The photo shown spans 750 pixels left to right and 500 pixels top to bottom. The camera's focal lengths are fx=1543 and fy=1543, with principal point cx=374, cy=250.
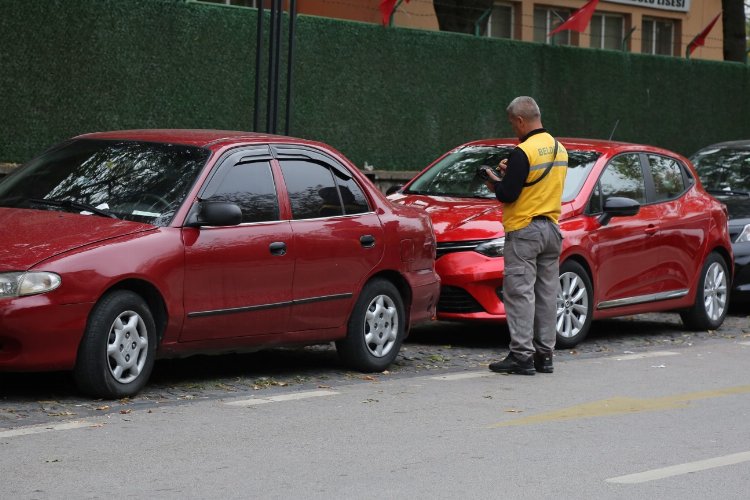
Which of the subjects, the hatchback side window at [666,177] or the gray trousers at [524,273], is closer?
the gray trousers at [524,273]

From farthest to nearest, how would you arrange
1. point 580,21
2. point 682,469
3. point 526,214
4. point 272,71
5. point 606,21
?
1. point 606,21
2. point 580,21
3. point 272,71
4. point 526,214
5. point 682,469

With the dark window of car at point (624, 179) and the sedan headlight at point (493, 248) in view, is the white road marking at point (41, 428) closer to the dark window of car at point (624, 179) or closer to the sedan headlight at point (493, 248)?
the sedan headlight at point (493, 248)

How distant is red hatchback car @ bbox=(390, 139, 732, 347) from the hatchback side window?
0.04ft

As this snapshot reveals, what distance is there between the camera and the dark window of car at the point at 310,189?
1008 centimetres

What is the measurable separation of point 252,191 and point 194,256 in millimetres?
863

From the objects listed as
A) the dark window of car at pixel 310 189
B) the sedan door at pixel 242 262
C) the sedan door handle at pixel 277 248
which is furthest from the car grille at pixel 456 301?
the sedan door handle at pixel 277 248

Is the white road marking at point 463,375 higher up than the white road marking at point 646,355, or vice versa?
the white road marking at point 646,355

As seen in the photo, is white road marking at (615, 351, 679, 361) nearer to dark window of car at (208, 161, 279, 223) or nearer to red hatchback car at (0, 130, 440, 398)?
red hatchback car at (0, 130, 440, 398)

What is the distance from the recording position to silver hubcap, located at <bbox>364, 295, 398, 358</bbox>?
1055cm

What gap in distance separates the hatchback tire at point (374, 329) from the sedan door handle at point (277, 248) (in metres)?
0.89

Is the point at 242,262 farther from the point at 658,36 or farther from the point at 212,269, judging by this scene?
the point at 658,36

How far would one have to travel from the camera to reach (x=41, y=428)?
789cm

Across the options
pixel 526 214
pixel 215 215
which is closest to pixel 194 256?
pixel 215 215

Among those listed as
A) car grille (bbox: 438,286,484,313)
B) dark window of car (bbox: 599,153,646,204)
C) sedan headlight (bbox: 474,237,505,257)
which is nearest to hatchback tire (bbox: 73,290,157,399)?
car grille (bbox: 438,286,484,313)
